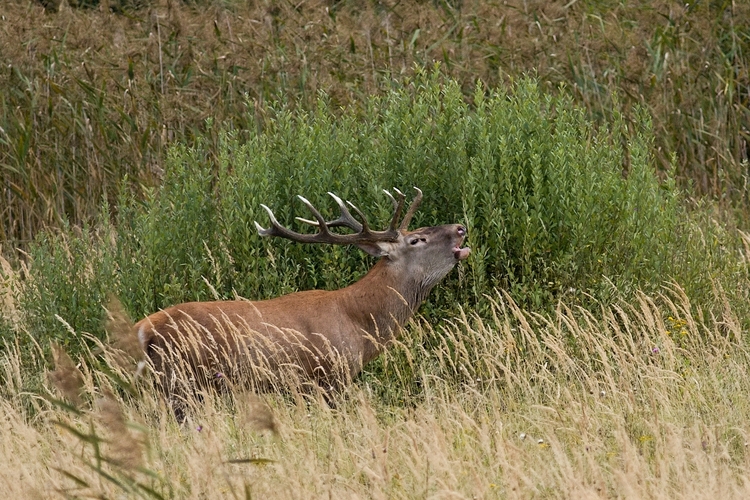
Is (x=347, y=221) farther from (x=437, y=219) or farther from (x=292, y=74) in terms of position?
(x=292, y=74)

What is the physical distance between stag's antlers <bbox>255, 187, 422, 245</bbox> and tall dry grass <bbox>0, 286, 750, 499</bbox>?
0.60m

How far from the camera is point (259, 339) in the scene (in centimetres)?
640

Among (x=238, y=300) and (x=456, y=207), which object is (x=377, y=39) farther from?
(x=238, y=300)

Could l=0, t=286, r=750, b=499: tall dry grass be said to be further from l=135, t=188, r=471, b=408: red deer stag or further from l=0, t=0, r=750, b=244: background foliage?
l=0, t=0, r=750, b=244: background foliage

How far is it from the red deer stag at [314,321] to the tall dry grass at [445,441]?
0.62ft

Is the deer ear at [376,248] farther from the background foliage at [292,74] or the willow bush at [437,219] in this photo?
the background foliage at [292,74]

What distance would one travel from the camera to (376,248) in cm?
709

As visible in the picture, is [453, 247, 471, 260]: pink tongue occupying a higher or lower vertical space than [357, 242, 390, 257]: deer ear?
higher

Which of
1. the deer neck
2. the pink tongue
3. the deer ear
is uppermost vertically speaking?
the pink tongue

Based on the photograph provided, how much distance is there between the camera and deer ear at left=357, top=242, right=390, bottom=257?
707cm

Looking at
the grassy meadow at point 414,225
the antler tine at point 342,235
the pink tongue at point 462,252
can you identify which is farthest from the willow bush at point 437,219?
the antler tine at point 342,235

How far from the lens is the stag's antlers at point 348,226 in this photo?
6.75 meters

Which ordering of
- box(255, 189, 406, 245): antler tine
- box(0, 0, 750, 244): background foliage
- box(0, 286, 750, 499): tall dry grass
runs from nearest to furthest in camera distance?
box(0, 286, 750, 499): tall dry grass < box(255, 189, 406, 245): antler tine < box(0, 0, 750, 244): background foliage

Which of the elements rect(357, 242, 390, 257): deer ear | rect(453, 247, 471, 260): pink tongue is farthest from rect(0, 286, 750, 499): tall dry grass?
rect(357, 242, 390, 257): deer ear
